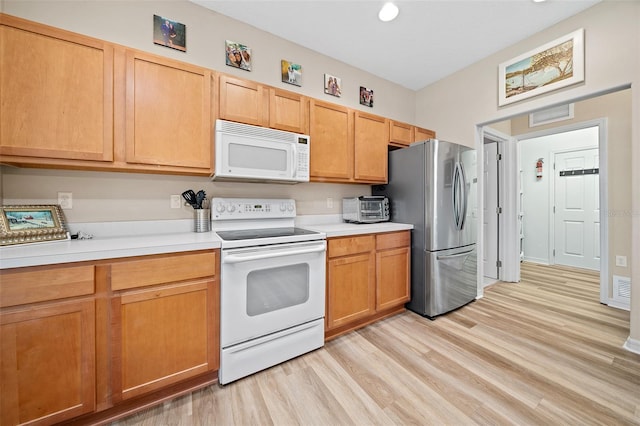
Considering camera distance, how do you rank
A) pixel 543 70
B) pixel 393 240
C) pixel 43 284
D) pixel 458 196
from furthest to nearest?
pixel 458 196
pixel 393 240
pixel 543 70
pixel 43 284

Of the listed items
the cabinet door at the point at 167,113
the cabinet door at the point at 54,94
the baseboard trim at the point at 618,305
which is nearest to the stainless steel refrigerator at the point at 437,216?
the baseboard trim at the point at 618,305

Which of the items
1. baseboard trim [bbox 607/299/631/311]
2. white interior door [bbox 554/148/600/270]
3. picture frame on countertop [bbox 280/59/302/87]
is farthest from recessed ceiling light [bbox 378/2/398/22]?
white interior door [bbox 554/148/600/270]

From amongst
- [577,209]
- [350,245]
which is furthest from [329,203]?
[577,209]

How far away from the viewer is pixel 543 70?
2.37m

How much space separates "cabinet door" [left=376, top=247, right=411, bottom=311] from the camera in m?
2.37

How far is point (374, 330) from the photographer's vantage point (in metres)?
2.29

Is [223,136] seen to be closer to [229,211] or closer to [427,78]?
[229,211]

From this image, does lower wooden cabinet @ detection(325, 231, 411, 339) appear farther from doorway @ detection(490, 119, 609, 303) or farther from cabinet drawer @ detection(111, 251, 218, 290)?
doorway @ detection(490, 119, 609, 303)

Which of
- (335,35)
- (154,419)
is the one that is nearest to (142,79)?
(335,35)

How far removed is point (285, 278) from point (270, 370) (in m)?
0.65

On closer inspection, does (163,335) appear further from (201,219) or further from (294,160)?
(294,160)

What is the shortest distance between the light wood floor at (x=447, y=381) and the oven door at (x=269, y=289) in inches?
13.6

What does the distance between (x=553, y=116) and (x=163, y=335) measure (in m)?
5.20

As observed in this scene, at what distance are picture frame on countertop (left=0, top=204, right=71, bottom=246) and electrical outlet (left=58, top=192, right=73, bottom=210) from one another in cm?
6
